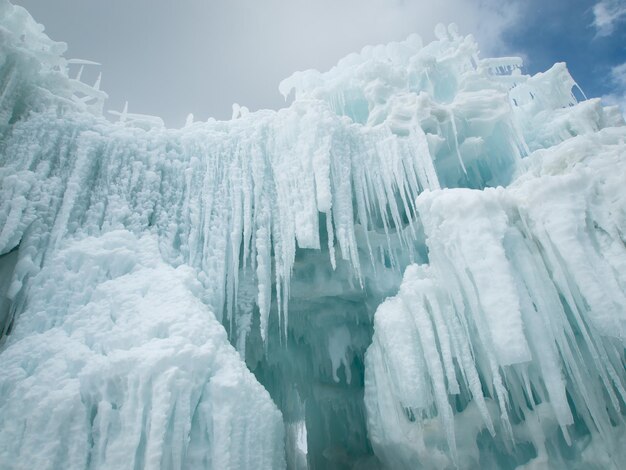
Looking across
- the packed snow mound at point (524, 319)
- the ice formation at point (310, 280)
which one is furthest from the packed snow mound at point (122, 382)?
the packed snow mound at point (524, 319)

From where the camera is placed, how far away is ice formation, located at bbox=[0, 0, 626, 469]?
14.2 feet

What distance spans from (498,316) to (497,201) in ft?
5.67

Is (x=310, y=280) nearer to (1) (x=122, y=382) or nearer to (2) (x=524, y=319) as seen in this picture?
(2) (x=524, y=319)

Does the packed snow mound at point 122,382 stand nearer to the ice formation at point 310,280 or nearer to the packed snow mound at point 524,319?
the ice formation at point 310,280

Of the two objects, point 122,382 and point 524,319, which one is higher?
point 524,319

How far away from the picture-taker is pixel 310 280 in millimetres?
8523

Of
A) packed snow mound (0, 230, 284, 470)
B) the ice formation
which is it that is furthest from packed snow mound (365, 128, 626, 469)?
packed snow mound (0, 230, 284, 470)

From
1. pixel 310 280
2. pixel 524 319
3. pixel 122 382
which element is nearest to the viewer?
pixel 122 382

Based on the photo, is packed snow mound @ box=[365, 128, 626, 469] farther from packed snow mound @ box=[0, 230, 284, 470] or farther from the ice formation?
packed snow mound @ box=[0, 230, 284, 470]

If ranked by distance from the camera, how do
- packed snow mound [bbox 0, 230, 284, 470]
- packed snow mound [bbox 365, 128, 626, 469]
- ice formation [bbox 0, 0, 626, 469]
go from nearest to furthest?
1. packed snow mound [bbox 0, 230, 284, 470]
2. ice formation [bbox 0, 0, 626, 469]
3. packed snow mound [bbox 365, 128, 626, 469]

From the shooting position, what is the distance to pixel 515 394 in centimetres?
556

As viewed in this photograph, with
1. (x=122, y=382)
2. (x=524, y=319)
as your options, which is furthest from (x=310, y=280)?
(x=122, y=382)

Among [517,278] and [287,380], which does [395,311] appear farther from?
[287,380]

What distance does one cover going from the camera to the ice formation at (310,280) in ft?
14.2
